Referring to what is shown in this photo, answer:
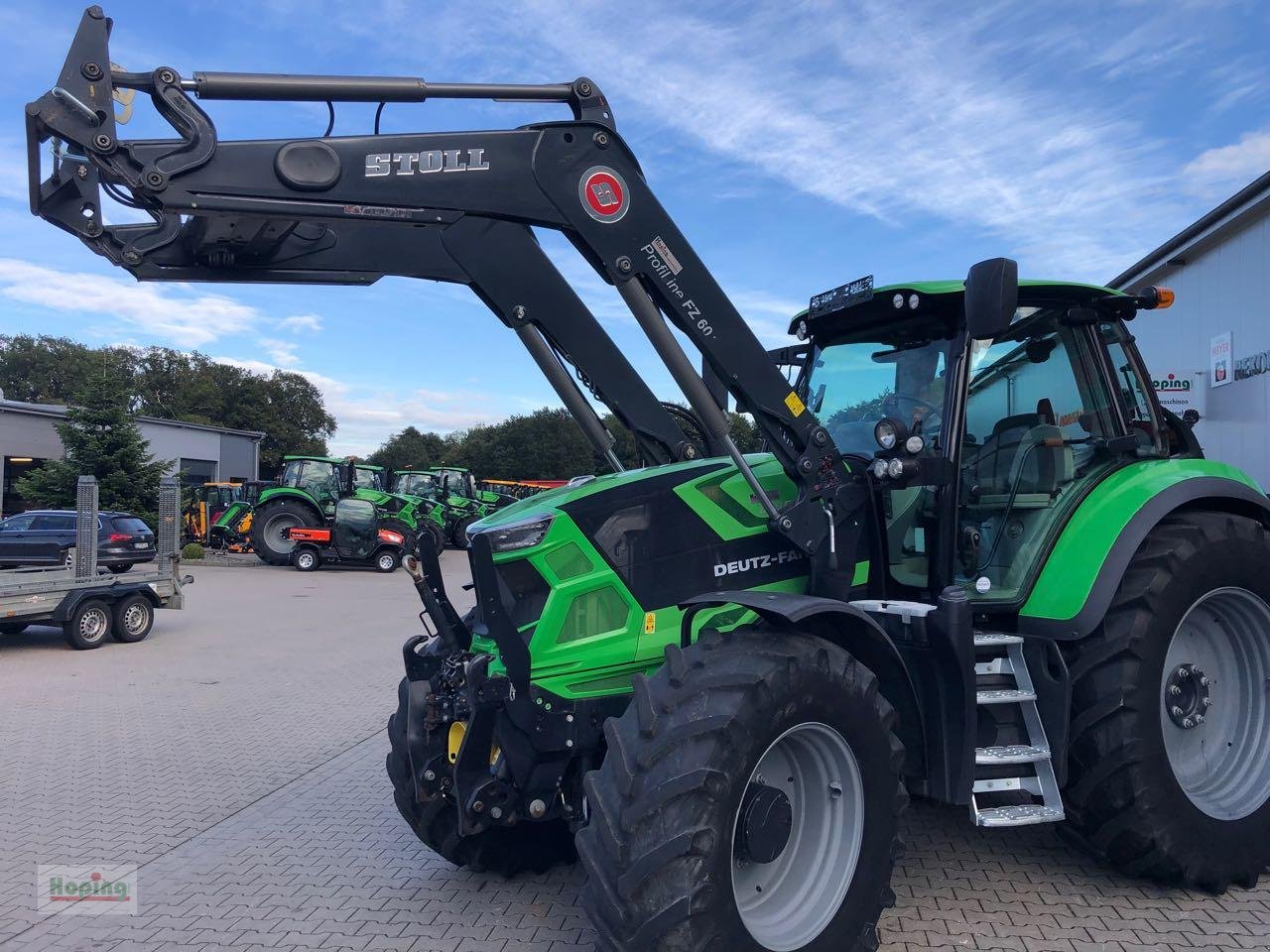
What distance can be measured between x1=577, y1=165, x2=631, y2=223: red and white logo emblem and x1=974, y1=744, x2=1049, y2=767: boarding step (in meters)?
2.71

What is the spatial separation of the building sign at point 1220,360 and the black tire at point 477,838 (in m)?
11.3

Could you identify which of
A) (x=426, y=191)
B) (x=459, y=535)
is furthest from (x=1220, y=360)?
(x=426, y=191)

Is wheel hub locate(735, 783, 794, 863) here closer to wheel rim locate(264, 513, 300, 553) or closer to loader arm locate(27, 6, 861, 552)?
loader arm locate(27, 6, 861, 552)

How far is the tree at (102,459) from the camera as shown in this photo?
25609mm

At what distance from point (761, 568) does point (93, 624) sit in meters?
11.3

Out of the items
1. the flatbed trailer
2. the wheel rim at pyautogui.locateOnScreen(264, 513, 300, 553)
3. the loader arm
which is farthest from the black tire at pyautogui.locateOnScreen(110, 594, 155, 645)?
the wheel rim at pyautogui.locateOnScreen(264, 513, 300, 553)

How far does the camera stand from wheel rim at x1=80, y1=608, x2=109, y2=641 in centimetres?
1213

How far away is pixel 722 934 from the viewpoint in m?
2.96

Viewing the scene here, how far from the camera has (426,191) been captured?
12.0 feet

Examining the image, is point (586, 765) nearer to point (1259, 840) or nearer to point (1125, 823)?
point (1125, 823)

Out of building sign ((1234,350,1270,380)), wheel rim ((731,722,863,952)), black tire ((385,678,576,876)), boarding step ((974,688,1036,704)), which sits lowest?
black tire ((385,678,576,876))

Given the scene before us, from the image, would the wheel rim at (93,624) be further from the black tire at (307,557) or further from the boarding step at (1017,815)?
the boarding step at (1017,815)

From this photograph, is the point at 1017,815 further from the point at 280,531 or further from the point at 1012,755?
the point at 280,531

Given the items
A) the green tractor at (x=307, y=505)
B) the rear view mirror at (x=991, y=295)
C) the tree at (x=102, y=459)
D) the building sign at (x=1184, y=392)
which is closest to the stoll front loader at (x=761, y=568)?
the rear view mirror at (x=991, y=295)
